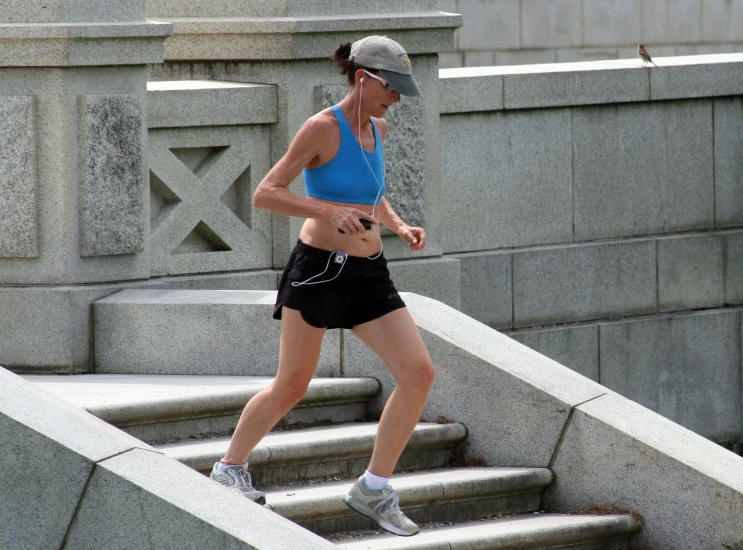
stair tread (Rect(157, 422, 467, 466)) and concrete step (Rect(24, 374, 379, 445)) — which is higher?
concrete step (Rect(24, 374, 379, 445))

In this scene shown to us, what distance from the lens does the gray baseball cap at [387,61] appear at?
5768 millimetres

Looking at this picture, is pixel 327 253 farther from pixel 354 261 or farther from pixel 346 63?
pixel 346 63

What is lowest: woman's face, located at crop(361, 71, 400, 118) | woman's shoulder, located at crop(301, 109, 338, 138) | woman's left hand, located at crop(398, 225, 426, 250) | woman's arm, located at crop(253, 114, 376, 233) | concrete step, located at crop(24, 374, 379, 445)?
concrete step, located at crop(24, 374, 379, 445)

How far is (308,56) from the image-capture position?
8.90 m

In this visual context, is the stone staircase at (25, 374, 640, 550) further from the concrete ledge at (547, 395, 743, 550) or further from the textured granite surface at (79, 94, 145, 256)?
the textured granite surface at (79, 94, 145, 256)

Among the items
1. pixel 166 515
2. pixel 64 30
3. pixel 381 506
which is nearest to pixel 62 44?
pixel 64 30

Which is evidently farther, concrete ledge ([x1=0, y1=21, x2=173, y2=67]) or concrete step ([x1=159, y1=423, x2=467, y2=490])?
concrete ledge ([x1=0, y1=21, x2=173, y2=67])

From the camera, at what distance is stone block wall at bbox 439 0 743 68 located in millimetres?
21281

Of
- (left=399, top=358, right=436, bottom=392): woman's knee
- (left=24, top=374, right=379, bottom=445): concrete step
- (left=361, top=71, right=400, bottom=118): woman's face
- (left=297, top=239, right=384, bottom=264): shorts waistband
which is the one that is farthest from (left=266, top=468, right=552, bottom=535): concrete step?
(left=361, top=71, right=400, bottom=118): woman's face

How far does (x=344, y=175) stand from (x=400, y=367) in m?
0.71

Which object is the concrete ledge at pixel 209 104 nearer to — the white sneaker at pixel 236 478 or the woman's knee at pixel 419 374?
the white sneaker at pixel 236 478

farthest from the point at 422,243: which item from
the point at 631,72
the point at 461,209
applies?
the point at 631,72

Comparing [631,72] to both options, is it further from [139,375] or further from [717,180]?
[139,375]

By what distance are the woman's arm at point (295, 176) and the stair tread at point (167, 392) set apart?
1497 mm
